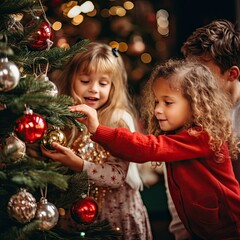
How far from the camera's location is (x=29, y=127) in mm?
1368

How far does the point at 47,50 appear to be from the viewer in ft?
5.21

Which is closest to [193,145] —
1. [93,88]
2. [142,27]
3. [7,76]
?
[93,88]

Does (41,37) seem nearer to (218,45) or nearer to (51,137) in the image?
(51,137)

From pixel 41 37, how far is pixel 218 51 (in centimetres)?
80

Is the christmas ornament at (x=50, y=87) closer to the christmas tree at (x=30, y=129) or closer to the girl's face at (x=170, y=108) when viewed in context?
the christmas tree at (x=30, y=129)

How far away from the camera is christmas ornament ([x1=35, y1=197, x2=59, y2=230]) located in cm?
145

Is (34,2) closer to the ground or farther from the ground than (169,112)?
farther from the ground

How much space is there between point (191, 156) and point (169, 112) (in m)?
0.18

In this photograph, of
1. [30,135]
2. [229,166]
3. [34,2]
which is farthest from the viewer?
[229,166]

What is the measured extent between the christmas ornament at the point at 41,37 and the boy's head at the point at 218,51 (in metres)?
0.73

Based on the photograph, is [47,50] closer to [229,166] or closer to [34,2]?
[34,2]

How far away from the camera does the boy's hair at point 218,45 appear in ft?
6.79

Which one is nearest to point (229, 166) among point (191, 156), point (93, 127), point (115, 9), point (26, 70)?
point (191, 156)

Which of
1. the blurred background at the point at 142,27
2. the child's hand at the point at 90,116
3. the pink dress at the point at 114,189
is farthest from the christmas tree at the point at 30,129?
the blurred background at the point at 142,27
